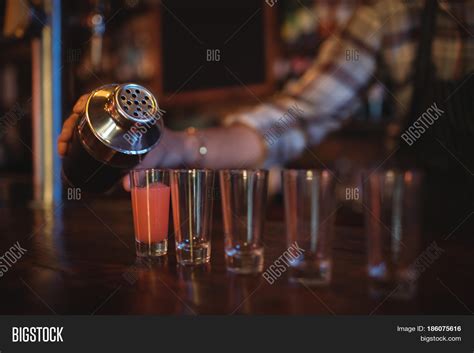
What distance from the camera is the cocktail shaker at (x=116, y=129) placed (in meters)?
0.98

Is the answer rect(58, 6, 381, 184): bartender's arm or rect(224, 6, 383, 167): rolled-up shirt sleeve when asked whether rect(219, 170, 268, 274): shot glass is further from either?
rect(224, 6, 383, 167): rolled-up shirt sleeve

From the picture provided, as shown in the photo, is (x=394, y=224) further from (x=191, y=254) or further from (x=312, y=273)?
(x=191, y=254)

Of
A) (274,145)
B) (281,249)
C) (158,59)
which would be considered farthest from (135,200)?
(158,59)

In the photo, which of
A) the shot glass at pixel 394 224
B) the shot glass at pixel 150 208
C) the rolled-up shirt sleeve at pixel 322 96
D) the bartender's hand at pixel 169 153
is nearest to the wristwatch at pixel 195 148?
the bartender's hand at pixel 169 153

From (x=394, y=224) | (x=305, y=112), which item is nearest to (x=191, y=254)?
(x=394, y=224)

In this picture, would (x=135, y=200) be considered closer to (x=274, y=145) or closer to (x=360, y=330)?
(x=360, y=330)

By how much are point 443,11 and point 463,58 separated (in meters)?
0.21

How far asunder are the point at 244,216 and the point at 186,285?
154 mm

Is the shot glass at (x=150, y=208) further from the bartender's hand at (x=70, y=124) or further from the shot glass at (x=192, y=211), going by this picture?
the bartender's hand at (x=70, y=124)

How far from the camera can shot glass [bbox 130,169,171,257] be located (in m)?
0.94

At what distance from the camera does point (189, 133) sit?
1.96 metres

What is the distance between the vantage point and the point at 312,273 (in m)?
0.76

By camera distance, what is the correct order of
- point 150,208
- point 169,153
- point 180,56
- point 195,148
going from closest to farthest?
point 150,208 < point 169,153 < point 195,148 < point 180,56

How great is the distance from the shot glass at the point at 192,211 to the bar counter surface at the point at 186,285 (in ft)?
0.12
